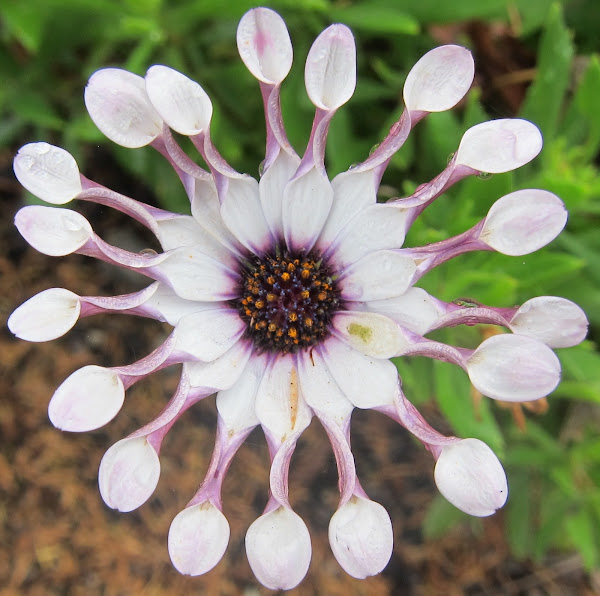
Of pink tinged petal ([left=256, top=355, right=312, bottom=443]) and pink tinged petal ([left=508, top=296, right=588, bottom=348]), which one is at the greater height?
pink tinged petal ([left=508, top=296, right=588, bottom=348])

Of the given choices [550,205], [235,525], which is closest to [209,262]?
[550,205]

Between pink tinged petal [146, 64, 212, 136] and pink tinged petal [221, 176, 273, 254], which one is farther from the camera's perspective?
pink tinged petal [221, 176, 273, 254]

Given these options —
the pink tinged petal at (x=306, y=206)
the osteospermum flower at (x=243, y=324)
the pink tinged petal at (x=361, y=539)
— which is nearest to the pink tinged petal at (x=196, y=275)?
the osteospermum flower at (x=243, y=324)

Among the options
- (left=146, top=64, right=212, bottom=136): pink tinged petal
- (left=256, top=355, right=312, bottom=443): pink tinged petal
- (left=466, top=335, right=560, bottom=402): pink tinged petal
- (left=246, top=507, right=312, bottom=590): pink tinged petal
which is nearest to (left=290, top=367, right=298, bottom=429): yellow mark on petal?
(left=256, top=355, right=312, bottom=443): pink tinged petal

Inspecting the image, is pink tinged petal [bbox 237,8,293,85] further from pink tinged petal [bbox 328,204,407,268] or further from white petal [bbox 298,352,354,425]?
white petal [bbox 298,352,354,425]

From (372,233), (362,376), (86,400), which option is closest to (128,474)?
(86,400)

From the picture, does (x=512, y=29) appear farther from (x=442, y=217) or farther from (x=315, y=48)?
(x=315, y=48)

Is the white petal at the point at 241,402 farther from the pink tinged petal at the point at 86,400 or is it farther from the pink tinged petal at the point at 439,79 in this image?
the pink tinged petal at the point at 439,79

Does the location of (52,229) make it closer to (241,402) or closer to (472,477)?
(241,402)
